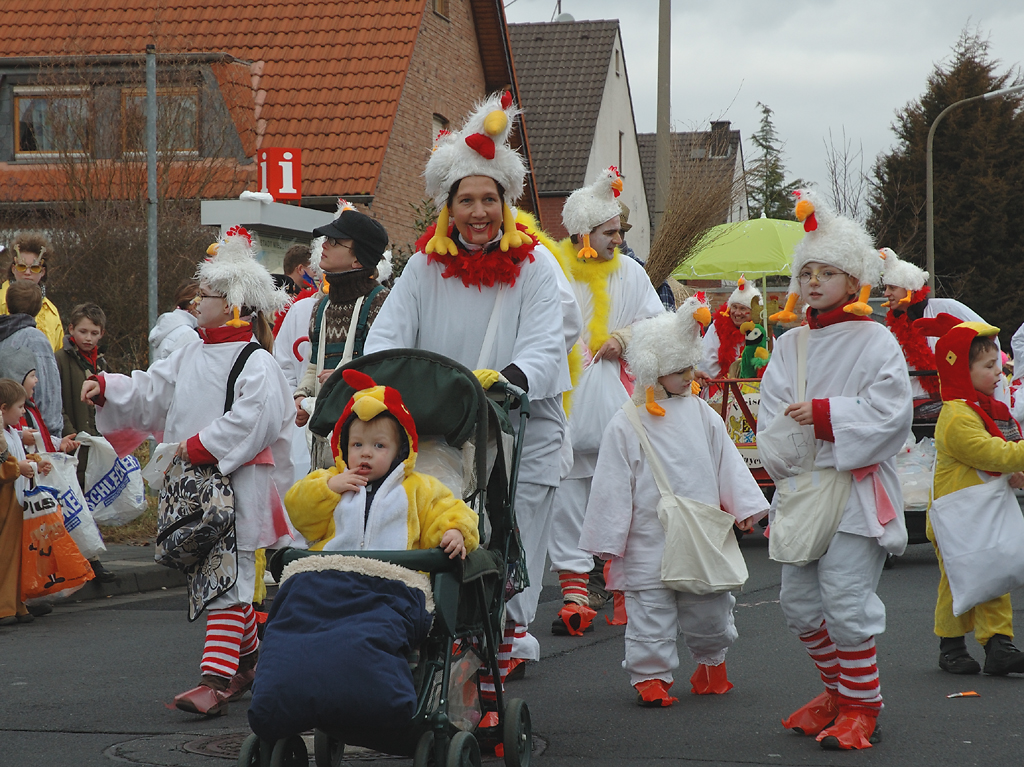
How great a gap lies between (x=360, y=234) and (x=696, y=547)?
85.6 inches

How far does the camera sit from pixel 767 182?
86.0 feet

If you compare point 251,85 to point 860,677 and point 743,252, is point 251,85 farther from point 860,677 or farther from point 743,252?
point 860,677

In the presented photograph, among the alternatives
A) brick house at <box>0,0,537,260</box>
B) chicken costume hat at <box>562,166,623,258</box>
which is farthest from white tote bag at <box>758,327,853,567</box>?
brick house at <box>0,0,537,260</box>

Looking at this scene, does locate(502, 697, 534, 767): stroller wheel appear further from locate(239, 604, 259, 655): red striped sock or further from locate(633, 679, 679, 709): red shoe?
locate(239, 604, 259, 655): red striped sock

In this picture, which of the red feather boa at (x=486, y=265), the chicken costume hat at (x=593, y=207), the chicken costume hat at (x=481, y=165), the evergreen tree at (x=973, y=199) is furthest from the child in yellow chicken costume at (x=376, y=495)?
the evergreen tree at (x=973, y=199)

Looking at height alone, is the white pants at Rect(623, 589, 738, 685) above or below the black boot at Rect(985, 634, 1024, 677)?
above

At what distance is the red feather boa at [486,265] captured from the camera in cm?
517

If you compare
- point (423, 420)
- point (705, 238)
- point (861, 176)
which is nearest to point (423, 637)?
point (423, 420)

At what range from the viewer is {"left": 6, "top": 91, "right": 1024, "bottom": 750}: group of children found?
13.6 ft

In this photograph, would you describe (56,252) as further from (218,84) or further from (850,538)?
(850,538)

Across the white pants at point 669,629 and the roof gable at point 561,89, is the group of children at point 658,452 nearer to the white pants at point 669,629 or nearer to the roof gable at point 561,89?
the white pants at point 669,629

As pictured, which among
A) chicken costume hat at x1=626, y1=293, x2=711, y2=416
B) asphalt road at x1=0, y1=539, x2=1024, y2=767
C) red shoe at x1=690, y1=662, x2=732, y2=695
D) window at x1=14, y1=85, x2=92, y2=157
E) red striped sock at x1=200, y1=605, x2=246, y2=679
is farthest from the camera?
window at x1=14, y1=85, x2=92, y2=157

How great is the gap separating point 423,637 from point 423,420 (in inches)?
31.3

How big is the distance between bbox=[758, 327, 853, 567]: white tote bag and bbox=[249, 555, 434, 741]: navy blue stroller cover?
1.75 m
